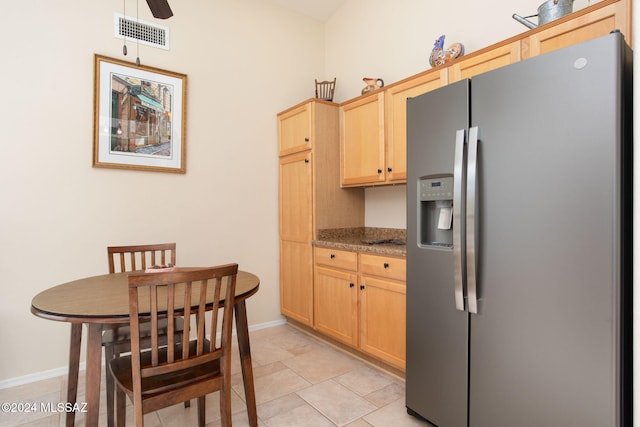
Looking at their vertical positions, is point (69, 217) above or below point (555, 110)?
below

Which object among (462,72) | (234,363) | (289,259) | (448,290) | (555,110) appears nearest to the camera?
(555,110)

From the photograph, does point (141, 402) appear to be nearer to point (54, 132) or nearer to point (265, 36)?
point (54, 132)

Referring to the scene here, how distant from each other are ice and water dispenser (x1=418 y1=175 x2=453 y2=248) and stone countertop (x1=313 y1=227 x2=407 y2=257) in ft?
1.57

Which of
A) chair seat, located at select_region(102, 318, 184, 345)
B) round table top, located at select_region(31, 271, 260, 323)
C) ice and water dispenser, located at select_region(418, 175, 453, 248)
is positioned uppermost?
ice and water dispenser, located at select_region(418, 175, 453, 248)

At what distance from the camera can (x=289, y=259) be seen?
11.5 feet

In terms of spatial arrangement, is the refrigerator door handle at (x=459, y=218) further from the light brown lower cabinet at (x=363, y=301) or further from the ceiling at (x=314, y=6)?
the ceiling at (x=314, y=6)

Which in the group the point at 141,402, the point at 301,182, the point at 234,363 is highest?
the point at 301,182

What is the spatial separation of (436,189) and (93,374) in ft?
6.02

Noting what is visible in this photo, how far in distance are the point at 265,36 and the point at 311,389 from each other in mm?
3255

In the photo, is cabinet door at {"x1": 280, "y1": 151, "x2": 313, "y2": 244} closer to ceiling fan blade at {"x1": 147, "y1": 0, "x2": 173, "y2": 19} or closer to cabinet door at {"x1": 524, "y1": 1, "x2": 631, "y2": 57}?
ceiling fan blade at {"x1": 147, "y1": 0, "x2": 173, "y2": 19}

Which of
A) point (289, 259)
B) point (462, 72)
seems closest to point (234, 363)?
point (289, 259)

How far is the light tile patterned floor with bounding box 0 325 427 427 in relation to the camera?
6.54ft

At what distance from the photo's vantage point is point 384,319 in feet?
8.11

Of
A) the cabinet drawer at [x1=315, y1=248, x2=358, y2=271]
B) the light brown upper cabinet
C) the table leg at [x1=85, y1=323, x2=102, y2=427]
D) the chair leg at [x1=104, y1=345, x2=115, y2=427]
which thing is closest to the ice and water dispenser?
the cabinet drawer at [x1=315, y1=248, x2=358, y2=271]
